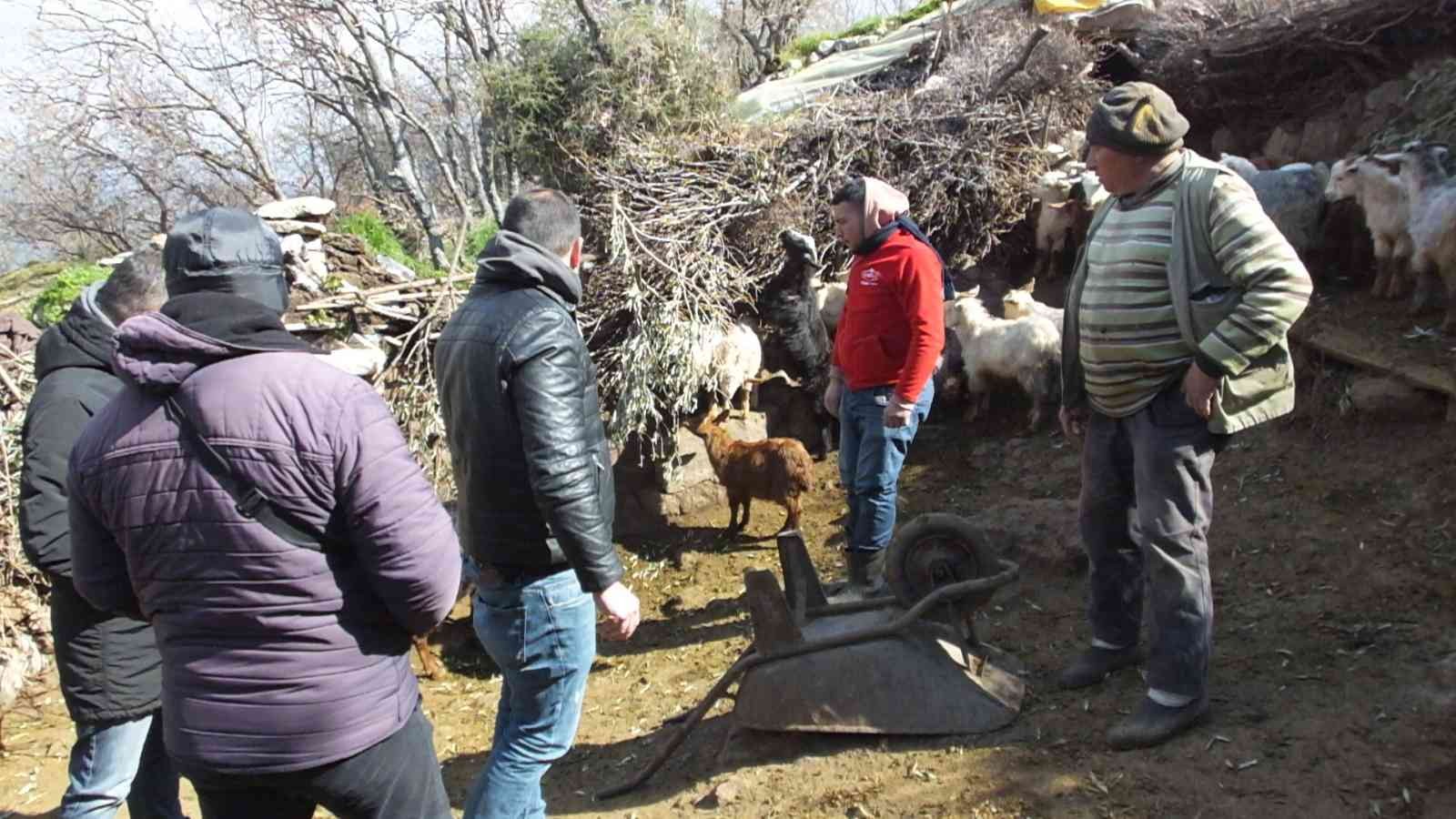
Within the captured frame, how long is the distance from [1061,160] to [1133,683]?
623cm

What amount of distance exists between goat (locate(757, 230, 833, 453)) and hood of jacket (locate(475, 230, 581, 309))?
182 inches

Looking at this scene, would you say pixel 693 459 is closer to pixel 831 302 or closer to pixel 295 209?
pixel 831 302

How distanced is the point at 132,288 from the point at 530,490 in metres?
1.41

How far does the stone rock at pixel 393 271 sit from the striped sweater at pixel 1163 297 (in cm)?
549

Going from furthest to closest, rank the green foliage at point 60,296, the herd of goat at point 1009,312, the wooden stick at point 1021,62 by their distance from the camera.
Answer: the wooden stick at point 1021,62 → the green foliage at point 60,296 → the herd of goat at point 1009,312

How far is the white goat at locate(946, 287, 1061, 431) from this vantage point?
6609 millimetres

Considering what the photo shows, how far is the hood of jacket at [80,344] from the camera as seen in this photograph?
273 centimetres

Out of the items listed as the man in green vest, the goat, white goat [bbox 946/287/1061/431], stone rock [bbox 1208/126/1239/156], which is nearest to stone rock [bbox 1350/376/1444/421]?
white goat [bbox 946/287/1061/431]

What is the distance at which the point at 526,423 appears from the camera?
7.71 ft

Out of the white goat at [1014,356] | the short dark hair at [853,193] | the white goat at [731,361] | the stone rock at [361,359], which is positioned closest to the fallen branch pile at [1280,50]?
the white goat at [1014,356]

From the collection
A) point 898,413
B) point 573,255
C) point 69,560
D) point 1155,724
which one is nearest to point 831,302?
point 898,413

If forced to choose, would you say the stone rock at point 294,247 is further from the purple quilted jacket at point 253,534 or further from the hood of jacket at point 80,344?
the purple quilted jacket at point 253,534

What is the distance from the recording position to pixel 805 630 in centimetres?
357

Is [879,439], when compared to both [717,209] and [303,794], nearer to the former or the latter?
[303,794]
